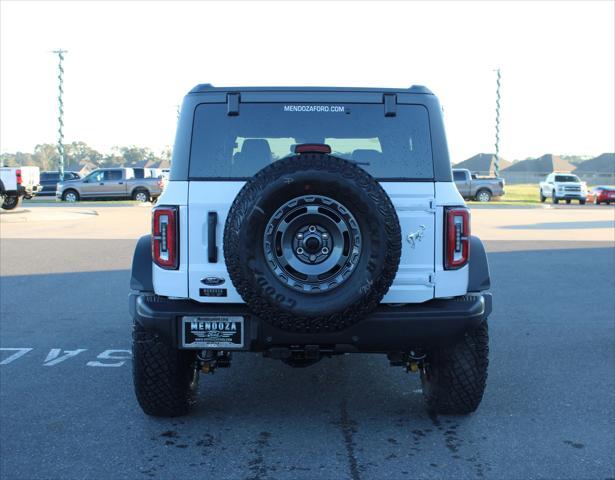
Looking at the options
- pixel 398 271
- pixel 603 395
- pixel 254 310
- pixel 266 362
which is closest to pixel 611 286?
pixel 603 395

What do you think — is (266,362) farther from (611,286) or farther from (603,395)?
(611,286)

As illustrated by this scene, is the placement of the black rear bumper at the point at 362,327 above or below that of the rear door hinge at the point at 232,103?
below

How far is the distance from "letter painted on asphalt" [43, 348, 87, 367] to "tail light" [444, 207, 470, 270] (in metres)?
3.58

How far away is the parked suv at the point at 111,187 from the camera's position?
37781mm

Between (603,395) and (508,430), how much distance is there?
45.5 inches

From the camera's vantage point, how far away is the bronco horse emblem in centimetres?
420

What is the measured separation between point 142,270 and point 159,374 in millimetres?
642

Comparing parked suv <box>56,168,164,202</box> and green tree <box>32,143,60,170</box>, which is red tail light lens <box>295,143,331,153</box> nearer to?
parked suv <box>56,168,164,202</box>

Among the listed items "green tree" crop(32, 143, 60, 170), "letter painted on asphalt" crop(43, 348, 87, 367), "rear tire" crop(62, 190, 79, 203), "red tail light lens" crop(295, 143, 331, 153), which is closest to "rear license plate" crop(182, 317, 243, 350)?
"red tail light lens" crop(295, 143, 331, 153)

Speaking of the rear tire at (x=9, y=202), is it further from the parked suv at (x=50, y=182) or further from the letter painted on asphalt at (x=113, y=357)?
the letter painted on asphalt at (x=113, y=357)

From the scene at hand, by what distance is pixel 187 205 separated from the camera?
13.7 ft

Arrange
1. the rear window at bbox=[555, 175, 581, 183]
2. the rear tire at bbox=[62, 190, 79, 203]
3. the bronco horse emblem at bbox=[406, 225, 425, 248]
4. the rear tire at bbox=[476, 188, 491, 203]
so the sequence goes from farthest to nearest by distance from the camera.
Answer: the rear window at bbox=[555, 175, 581, 183], the rear tire at bbox=[476, 188, 491, 203], the rear tire at bbox=[62, 190, 79, 203], the bronco horse emblem at bbox=[406, 225, 425, 248]

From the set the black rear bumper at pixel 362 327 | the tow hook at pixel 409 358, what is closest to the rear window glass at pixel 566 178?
the tow hook at pixel 409 358

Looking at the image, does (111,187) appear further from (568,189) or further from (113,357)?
(113,357)
